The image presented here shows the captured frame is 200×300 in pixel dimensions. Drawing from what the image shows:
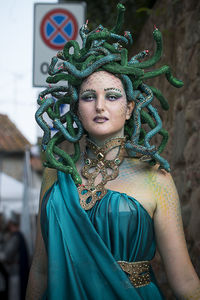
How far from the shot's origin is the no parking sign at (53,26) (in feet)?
14.6

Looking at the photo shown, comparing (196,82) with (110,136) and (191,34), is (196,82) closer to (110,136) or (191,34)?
(191,34)

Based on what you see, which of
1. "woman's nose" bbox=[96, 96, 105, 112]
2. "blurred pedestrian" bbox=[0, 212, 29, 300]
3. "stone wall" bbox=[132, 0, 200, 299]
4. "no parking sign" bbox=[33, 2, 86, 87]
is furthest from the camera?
"blurred pedestrian" bbox=[0, 212, 29, 300]

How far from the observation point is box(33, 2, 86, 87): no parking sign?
175 inches

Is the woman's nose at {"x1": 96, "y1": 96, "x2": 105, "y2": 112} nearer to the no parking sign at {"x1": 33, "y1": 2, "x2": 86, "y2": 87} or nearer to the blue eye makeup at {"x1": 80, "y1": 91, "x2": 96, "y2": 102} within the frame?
the blue eye makeup at {"x1": 80, "y1": 91, "x2": 96, "y2": 102}

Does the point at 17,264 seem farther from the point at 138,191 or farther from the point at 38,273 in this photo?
the point at 138,191

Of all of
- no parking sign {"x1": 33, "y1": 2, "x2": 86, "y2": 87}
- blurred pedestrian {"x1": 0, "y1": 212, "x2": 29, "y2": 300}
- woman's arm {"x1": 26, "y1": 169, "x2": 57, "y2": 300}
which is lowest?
blurred pedestrian {"x1": 0, "y1": 212, "x2": 29, "y2": 300}

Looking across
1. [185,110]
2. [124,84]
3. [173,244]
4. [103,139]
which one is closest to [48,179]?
[103,139]

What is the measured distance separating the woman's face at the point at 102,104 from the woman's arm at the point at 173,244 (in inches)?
14.2

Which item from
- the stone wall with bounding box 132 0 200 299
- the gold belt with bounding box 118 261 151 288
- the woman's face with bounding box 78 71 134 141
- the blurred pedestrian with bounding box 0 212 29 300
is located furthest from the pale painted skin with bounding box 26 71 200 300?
the blurred pedestrian with bounding box 0 212 29 300

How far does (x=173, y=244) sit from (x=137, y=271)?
21 centimetres

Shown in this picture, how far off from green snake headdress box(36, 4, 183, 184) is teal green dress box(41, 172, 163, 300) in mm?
202

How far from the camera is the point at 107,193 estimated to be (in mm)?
2238

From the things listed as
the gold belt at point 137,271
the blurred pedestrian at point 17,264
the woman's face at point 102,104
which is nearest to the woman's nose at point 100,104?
the woman's face at point 102,104

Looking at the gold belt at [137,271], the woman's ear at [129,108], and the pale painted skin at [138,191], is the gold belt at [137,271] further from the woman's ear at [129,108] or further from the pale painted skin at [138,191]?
the woman's ear at [129,108]
